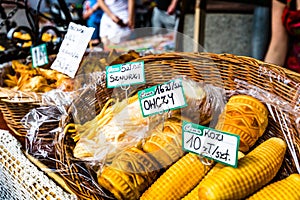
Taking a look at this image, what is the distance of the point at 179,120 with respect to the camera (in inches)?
40.1

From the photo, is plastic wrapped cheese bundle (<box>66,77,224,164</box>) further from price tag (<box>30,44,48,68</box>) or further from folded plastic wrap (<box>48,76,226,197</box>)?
price tag (<box>30,44,48,68</box>)

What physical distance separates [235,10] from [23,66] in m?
2.01

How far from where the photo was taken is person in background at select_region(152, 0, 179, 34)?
3.33 metres

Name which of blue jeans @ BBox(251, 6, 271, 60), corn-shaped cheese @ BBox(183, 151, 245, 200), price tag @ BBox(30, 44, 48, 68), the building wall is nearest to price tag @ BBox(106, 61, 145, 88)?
corn-shaped cheese @ BBox(183, 151, 245, 200)

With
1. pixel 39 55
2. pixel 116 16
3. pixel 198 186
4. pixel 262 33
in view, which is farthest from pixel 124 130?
pixel 116 16

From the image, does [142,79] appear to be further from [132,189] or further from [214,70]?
[132,189]

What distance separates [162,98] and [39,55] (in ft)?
2.85

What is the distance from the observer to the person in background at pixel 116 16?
10.1ft

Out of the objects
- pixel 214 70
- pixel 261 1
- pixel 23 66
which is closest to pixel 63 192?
pixel 214 70

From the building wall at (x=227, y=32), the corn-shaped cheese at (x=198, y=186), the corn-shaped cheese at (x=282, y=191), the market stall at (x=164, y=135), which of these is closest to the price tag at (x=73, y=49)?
the market stall at (x=164, y=135)

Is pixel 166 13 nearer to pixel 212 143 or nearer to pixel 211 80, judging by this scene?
pixel 211 80

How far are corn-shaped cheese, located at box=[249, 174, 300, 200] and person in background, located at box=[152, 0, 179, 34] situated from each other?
2.62 meters

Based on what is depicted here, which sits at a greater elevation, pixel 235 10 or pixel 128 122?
pixel 235 10

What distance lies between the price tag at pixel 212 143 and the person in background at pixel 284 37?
1.15 m
